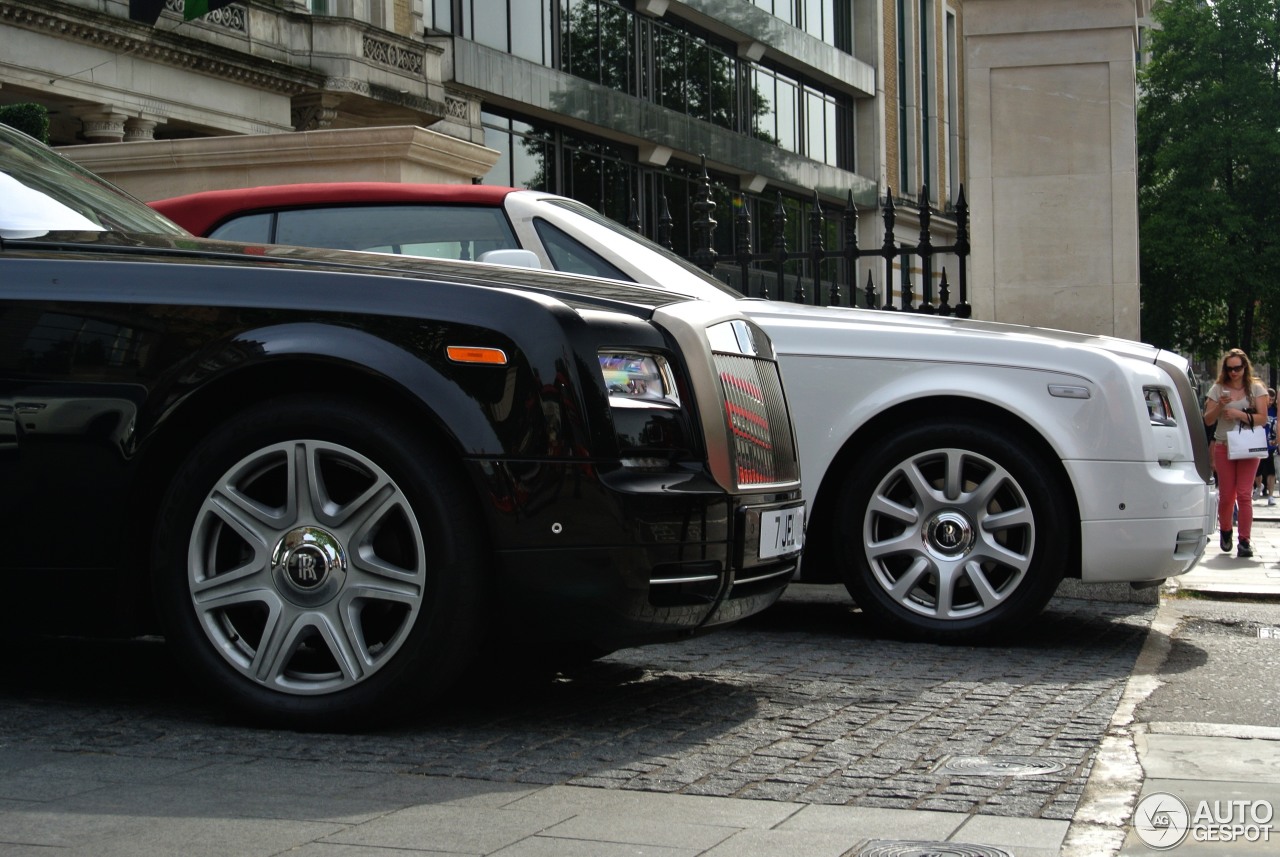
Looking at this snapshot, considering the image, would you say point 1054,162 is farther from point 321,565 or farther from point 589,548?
point 321,565

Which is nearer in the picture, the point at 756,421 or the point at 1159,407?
the point at 756,421

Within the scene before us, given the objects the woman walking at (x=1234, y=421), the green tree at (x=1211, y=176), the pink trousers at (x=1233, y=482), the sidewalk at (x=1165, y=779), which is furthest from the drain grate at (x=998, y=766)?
the green tree at (x=1211, y=176)

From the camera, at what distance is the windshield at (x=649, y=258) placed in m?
6.52

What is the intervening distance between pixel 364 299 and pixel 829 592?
467 centimetres

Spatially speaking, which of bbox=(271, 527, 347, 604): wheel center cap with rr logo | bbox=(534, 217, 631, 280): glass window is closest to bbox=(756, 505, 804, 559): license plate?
bbox=(271, 527, 347, 604): wheel center cap with rr logo

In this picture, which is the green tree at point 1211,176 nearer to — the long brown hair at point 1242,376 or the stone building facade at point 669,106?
the stone building facade at point 669,106

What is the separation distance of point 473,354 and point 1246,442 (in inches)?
392

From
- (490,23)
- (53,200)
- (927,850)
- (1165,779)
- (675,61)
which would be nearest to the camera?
(927,850)

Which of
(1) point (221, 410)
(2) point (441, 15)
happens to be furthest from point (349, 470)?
(2) point (441, 15)

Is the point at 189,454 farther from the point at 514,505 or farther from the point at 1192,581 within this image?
the point at 1192,581

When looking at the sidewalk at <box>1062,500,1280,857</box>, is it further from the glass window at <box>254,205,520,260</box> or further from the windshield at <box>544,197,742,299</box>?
the glass window at <box>254,205,520,260</box>

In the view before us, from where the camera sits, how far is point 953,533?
20.7 ft

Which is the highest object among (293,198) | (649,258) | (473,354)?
(293,198)

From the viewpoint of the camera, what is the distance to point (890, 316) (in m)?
6.68
